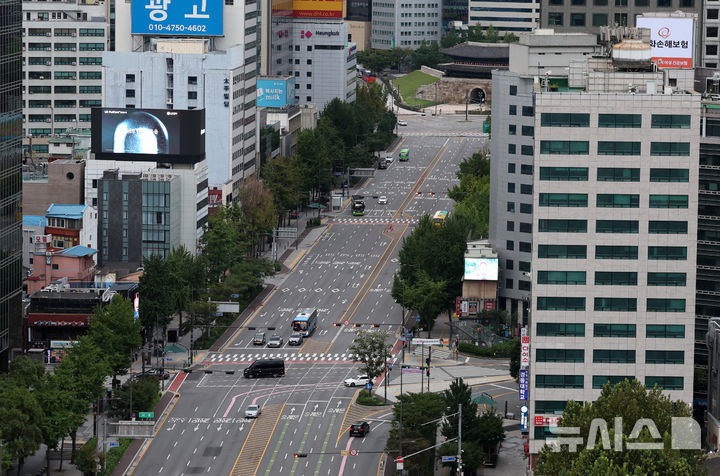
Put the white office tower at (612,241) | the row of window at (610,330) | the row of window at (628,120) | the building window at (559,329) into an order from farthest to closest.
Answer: the building window at (559,329) → the row of window at (610,330) → the white office tower at (612,241) → the row of window at (628,120)

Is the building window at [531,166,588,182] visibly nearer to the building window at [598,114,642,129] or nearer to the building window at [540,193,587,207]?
the building window at [540,193,587,207]

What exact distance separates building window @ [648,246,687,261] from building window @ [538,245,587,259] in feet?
21.8

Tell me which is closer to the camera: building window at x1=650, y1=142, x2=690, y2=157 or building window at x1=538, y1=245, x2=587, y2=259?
building window at x1=650, y1=142, x2=690, y2=157

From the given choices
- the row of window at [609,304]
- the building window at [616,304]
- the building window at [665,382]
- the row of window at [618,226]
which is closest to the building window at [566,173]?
the row of window at [618,226]

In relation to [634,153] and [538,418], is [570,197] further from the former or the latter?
[538,418]

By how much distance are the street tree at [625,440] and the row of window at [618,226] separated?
15.3m


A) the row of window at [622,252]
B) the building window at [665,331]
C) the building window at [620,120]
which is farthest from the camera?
the building window at [665,331]

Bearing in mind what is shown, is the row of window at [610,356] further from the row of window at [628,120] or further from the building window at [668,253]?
the row of window at [628,120]

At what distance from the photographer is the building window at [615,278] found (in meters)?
186

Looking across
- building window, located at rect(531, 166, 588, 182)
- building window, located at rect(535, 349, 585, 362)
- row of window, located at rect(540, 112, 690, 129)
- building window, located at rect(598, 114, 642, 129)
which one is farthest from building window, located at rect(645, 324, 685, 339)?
building window, located at rect(598, 114, 642, 129)

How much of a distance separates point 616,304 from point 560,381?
954 centimetres

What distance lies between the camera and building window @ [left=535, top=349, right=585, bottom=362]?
186m

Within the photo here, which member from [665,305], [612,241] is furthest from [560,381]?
[612,241]

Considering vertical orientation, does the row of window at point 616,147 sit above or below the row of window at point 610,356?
above
